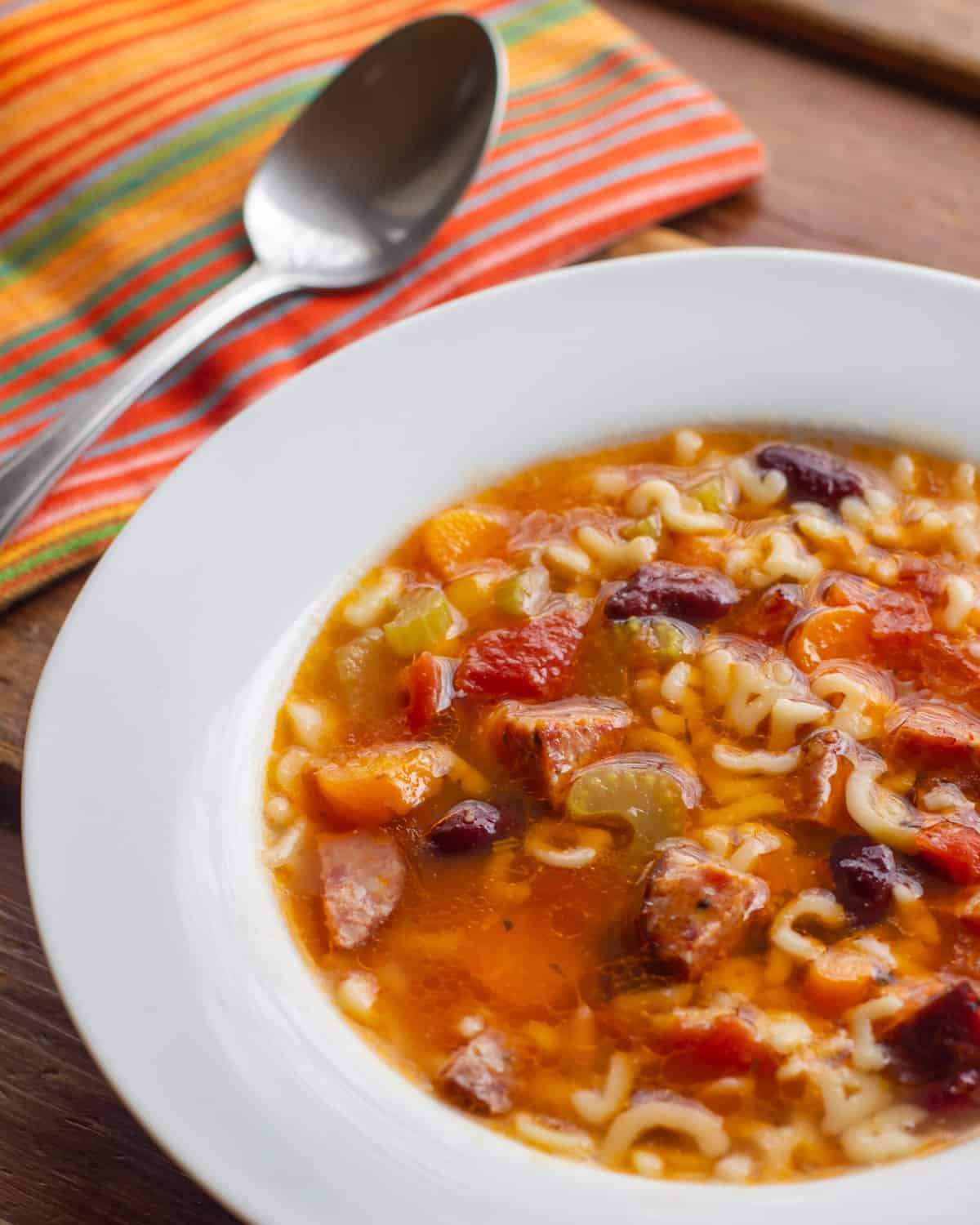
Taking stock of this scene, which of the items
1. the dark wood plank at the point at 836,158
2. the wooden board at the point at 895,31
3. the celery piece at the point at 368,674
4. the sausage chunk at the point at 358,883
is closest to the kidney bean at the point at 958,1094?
the sausage chunk at the point at 358,883

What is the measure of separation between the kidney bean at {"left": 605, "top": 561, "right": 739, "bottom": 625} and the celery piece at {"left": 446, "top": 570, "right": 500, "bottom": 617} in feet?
0.95

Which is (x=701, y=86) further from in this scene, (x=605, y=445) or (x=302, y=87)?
(x=605, y=445)

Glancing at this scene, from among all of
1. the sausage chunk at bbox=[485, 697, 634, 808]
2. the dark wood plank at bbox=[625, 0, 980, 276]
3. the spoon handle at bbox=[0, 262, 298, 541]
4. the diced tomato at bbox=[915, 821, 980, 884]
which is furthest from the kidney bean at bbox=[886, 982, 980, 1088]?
the dark wood plank at bbox=[625, 0, 980, 276]

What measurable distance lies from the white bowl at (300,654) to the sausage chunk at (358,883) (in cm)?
12

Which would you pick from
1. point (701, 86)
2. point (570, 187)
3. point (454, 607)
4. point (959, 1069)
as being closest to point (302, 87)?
point (570, 187)

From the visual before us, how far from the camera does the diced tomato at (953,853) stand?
3.02 meters

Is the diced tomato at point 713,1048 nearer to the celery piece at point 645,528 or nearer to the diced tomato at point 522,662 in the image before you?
the diced tomato at point 522,662

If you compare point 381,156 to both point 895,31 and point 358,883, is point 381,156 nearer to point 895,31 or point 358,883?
point 895,31

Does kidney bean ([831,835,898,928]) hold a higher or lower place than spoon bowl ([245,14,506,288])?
lower

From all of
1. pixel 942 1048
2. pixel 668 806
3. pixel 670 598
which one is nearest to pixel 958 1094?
pixel 942 1048

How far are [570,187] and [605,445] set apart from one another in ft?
4.25

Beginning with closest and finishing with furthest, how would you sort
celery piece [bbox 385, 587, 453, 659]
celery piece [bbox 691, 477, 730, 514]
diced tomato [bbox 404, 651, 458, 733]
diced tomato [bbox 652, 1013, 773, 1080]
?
1. diced tomato [bbox 652, 1013, 773, 1080]
2. diced tomato [bbox 404, 651, 458, 733]
3. celery piece [bbox 385, 587, 453, 659]
4. celery piece [bbox 691, 477, 730, 514]

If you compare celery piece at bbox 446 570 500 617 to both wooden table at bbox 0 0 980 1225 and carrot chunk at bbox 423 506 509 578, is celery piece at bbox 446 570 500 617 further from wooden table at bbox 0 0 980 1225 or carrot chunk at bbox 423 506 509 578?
wooden table at bbox 0 0 980 1225

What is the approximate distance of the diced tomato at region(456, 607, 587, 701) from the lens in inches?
Result: 134
